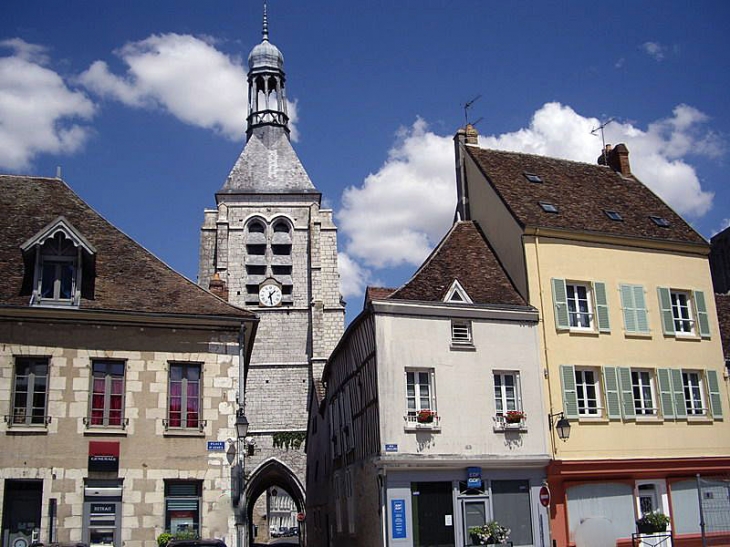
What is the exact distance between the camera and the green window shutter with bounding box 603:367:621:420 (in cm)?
1889

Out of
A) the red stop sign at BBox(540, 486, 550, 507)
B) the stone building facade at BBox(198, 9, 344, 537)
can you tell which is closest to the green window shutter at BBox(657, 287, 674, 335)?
the red stop sign at BBox(540, 486, 550, 507)

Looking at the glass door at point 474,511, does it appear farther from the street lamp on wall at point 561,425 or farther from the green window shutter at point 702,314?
the green window shutter at point 702,314

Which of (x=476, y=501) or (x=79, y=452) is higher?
(x=79, y=452)

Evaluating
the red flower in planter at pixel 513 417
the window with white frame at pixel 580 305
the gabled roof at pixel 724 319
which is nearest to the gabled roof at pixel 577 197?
the window with white frame at pixel 580 305

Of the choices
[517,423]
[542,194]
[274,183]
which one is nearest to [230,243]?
[274,183]

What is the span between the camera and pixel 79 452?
15.8 m

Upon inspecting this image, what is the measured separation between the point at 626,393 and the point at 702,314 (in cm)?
354

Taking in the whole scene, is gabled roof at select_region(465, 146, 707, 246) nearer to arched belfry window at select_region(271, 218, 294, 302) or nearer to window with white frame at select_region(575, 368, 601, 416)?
window with white frame at select_region(575, 368, 601, 416)

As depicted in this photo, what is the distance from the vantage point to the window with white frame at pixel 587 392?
62.0ft

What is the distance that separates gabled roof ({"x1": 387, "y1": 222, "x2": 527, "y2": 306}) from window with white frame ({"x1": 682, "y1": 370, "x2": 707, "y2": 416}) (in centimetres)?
482

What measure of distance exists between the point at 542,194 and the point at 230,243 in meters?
Result: 30.1

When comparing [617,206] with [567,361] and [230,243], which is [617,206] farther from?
[230,243]

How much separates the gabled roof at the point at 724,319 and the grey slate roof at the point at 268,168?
2964cm

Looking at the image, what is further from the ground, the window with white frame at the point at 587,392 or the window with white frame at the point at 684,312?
the window with white frame at the point at 684,312
